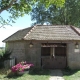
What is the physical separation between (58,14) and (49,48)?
21216mm

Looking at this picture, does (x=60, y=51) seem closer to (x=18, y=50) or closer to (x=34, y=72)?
(x=18, y=50)

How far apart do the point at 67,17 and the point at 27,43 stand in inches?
887

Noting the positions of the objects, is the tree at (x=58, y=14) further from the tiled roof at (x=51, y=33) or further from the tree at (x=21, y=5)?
the tree at (x=21, y=5)

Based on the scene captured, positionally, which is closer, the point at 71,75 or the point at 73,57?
the point at 71,75

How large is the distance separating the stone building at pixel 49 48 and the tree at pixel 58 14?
18.1m

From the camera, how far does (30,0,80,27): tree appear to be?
128 feet

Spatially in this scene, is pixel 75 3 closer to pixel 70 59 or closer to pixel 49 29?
pixel 49 29

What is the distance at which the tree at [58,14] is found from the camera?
38875 millimetres

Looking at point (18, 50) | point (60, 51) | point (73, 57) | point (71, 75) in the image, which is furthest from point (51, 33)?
point (71, 75)

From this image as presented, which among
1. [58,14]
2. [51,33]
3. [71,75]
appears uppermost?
[58,14]

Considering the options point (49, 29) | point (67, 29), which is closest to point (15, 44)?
point (49, 29)

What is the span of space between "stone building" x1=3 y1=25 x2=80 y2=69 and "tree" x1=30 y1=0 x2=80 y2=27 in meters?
18.1

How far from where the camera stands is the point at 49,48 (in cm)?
2105

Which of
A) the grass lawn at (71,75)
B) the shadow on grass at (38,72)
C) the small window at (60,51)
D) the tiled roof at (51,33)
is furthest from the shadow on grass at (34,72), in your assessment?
the small window at (60,51)
